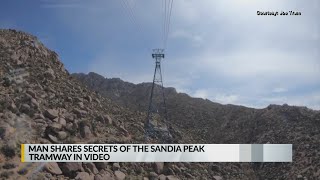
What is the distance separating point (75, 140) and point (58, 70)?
1909 centimetres

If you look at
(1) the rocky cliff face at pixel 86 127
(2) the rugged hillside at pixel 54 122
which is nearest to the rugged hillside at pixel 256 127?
(1) the rocky cliff face at pixel 86 127

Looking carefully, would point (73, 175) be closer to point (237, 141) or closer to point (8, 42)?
point (8, 42)

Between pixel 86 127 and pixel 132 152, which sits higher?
pixel 86 127

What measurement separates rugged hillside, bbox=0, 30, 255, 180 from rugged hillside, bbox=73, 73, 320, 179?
6134 mm

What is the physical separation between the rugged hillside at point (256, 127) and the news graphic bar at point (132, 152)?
555cm

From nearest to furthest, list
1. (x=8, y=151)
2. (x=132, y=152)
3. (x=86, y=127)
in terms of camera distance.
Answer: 1. (x=8, y=151)
2. (x=132, y=152)
3. (x=86, y=127)

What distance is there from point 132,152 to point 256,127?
110ft

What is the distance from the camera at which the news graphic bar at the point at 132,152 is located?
27.8 metres

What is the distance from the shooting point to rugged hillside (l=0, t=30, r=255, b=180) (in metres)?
27.6

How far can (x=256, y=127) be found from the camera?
62.3m

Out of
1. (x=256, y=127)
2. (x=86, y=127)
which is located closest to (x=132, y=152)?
(x=86, y=127)

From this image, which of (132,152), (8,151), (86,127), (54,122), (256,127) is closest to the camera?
(8,151)

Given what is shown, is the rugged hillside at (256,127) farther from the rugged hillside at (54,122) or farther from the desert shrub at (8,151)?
the desert shrub at (8,151)

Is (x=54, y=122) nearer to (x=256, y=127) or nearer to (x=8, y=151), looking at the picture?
(x=8, y=151)
